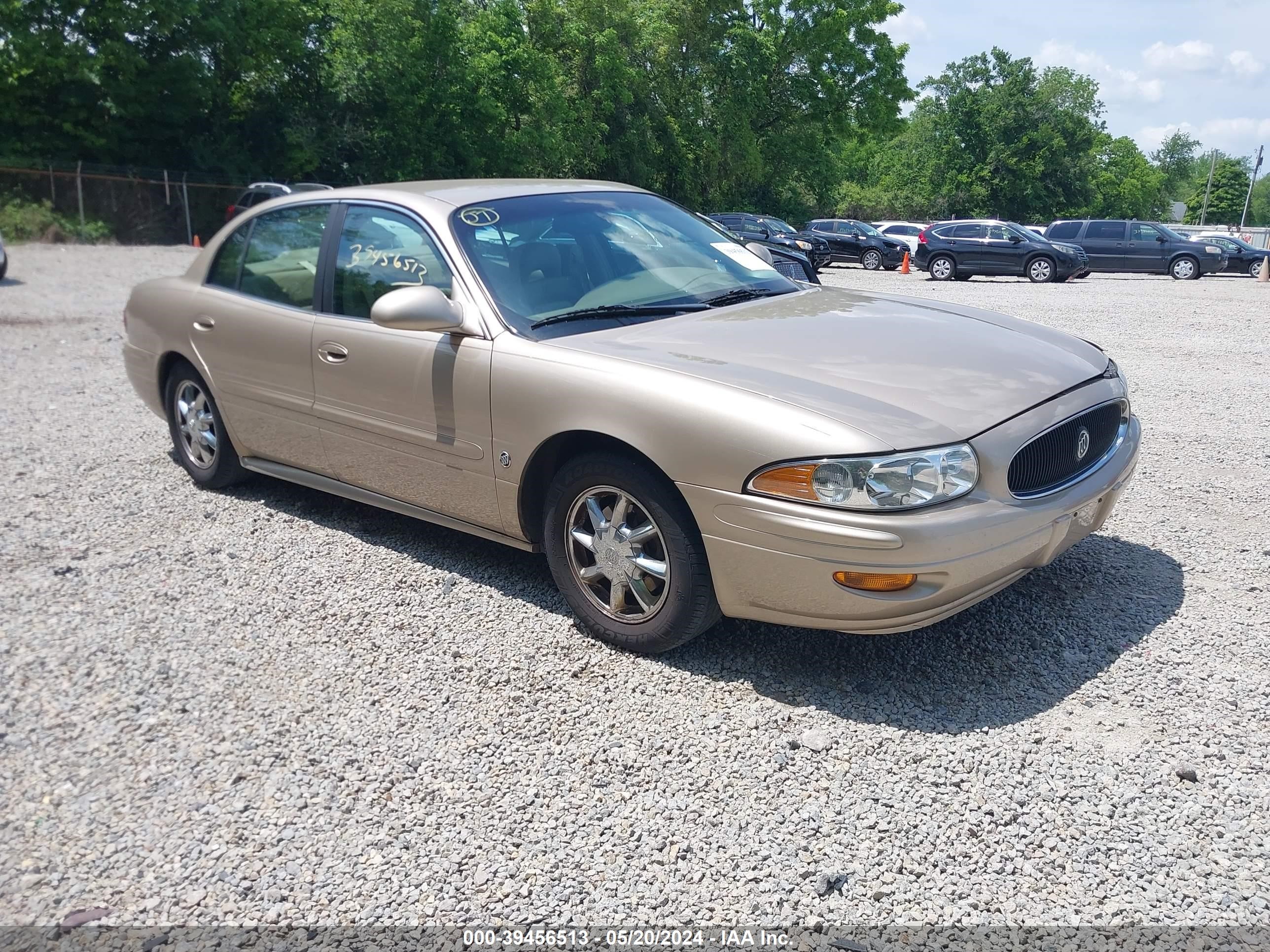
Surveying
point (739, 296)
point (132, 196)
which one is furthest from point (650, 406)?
point (132, 196)

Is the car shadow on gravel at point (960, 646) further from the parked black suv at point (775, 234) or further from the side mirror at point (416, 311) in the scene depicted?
the parked black suv at point (775, 234)

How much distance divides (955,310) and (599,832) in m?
2.83


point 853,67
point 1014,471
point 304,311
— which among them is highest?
point 853,67

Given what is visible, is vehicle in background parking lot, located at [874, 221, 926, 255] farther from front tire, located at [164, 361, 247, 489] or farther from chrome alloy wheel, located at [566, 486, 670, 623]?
chrome alloy wheel, located at [566, 486, 670, 623]

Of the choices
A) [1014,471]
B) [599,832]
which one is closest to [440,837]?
[599,832]

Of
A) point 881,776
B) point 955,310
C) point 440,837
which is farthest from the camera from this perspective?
point 955,310

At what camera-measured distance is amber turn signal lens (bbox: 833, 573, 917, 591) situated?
3.04m

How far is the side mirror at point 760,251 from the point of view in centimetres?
506

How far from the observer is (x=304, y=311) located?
15.4 feet

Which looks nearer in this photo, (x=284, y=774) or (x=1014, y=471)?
(x=284, y=774)

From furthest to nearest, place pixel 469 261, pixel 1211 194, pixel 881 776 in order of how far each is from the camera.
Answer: pixel 1211 194 → pixel 469 261 → pixel 881 776

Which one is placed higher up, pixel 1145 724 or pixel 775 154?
pixel 775 154

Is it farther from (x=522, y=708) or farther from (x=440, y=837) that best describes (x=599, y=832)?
(x=522, y=708)

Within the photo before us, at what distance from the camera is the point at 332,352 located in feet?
14.6
